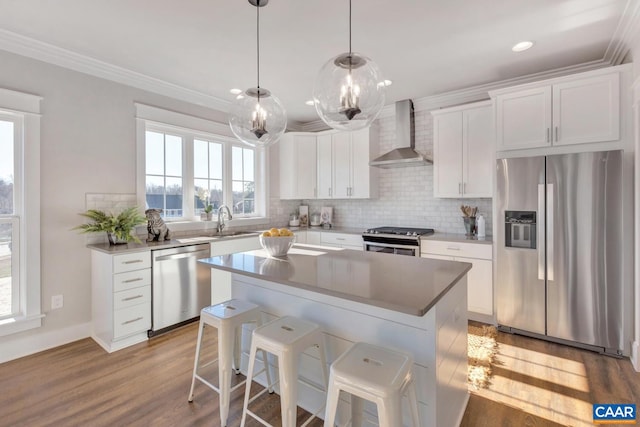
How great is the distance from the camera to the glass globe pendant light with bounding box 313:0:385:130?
5.33 ft

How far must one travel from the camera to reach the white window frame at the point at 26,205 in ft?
8.75

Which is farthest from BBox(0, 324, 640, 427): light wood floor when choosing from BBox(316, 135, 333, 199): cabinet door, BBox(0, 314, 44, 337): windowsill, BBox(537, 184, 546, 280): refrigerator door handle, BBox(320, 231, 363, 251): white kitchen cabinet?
BBox(316, 135, 333, 199): cabinet door

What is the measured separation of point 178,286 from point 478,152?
3.56 meters

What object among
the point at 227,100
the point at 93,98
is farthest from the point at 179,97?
the point at 93,98

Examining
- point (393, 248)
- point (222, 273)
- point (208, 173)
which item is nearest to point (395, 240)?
point (393, 248)

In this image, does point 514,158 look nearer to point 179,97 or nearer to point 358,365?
point 358,365

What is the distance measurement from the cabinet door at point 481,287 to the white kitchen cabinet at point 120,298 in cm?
328

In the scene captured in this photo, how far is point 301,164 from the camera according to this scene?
492 centimetres

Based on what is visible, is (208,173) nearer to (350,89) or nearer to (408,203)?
(408,203)

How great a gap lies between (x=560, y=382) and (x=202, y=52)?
391cm

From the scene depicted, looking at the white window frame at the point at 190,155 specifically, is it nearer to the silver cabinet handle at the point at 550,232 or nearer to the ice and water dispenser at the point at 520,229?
the ice and water dispenser at the point at 520,229

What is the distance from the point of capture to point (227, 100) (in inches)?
163

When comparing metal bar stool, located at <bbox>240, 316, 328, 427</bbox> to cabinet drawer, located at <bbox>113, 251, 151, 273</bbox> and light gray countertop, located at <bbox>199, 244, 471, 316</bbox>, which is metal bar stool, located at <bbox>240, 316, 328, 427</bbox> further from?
cabinet drawer, located at <bbox>113, 251, 151, 273</bbox>

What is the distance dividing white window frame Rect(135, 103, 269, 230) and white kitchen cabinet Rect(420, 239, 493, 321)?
275 centimetres
